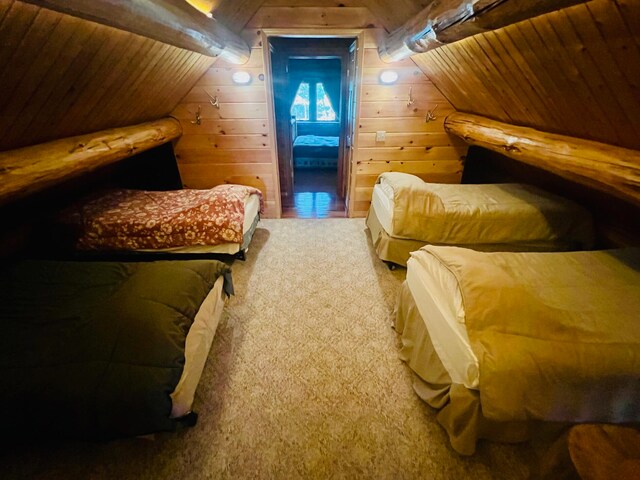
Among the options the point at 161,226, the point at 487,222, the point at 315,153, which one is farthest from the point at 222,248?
the point at 315,153

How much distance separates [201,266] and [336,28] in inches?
98.6

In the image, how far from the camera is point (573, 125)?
5.65 ft

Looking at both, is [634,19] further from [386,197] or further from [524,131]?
[386,197]

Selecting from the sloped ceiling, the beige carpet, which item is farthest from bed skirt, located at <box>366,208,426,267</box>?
the sloped ceiling

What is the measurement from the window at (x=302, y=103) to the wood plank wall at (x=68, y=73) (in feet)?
17.6

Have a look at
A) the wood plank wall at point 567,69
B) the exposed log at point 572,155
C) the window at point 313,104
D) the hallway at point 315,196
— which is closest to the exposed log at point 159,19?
the wood plank wall at point 567,69

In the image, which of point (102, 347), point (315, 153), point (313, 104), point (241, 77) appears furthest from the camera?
point (313, 104)

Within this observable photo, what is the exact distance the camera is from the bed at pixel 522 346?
1.08 metres

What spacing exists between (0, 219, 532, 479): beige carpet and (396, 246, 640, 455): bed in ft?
0.43

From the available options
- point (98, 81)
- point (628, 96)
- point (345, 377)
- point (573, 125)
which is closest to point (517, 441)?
point (345, 377)

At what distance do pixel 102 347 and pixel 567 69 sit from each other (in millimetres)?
2433

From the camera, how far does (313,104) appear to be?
7340 millimetres

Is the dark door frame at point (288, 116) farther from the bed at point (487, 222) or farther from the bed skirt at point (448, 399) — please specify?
the bed skirt at point (448, 399)

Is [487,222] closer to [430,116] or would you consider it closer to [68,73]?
[430,116]
